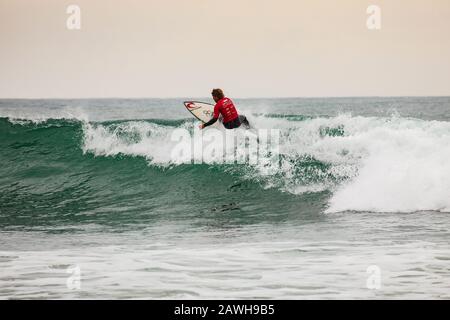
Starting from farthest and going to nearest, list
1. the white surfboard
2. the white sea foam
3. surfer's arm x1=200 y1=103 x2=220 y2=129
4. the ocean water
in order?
1. the white surfboard
2. surfer's arm x1=200 y1=103 x2=220 y2=129
3. the white sea foam
4. the ocean water

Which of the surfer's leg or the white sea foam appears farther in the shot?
the surfer's leg

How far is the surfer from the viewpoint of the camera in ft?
26.7

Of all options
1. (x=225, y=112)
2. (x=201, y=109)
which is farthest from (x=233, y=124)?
(x=201, y=109)

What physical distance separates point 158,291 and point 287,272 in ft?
3.51

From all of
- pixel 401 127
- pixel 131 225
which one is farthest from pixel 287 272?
pixel 401 127

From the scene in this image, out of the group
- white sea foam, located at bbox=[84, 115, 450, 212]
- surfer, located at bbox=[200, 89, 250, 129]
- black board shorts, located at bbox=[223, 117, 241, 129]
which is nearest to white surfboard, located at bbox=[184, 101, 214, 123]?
white sea foam, located at bbox=[84, 115, 450, 212]

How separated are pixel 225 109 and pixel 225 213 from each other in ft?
5.37

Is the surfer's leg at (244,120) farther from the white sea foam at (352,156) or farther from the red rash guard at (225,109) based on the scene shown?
the white sea foam at (352,156)

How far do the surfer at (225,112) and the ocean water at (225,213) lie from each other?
79 centimetres

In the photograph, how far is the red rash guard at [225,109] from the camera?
26.9 ft

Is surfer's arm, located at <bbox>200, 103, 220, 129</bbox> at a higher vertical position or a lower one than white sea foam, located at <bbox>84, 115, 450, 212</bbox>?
higher

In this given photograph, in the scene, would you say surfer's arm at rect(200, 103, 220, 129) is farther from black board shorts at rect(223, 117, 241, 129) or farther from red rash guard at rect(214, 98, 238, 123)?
black board shorts at rect(223, 117, 241, 129)

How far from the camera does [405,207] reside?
6.90 m

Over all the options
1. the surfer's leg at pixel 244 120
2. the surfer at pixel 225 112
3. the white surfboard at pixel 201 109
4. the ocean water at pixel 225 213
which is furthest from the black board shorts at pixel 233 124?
the white surfboard at pixel 201 109
